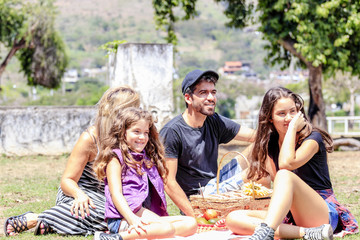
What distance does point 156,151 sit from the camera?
4.53m

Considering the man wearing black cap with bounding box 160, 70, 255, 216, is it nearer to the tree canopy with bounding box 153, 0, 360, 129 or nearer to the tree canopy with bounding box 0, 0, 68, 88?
the tree canopy with bounding box 153, 0, 360, 129

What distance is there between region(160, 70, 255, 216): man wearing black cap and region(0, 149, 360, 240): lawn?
89 centimetres

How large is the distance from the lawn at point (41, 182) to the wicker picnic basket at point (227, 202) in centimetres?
76

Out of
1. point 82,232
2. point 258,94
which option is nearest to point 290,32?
point 82,232

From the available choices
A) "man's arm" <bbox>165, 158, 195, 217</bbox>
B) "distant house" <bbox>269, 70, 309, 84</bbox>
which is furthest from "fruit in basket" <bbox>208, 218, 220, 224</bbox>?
"distant house" <bbox>269, 70, 309, 84</bbox>

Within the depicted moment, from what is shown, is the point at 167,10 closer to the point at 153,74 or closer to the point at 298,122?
the point at 153,74

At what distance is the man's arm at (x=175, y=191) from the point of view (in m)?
4.73

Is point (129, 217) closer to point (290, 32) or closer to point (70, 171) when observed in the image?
point (70, 171)

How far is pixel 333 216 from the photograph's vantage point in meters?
4.32

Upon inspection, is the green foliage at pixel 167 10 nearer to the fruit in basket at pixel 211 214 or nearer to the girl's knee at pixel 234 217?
the fruit in basket at pixel 211 214

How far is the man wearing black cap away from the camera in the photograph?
4.83m

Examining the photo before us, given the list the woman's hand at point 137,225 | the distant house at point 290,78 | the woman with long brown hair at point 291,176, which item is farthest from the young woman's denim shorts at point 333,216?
the distant house at point 290,78

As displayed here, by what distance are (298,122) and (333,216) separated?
0.76 meters

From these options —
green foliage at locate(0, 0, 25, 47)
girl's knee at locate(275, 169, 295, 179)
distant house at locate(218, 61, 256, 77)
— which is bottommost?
distant house at locate(218, 61, 256, 77)
